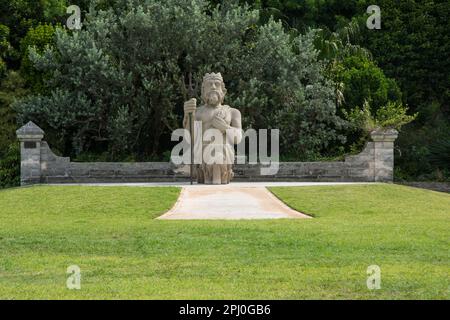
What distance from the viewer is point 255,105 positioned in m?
29.2

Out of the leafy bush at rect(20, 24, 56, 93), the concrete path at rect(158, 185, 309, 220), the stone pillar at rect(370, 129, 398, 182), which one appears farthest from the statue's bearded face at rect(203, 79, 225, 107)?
the leafy bush at rect(20, 24, 56, 93)

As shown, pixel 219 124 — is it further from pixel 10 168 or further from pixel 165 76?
pixel 10 168

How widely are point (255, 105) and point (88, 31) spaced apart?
259 inches

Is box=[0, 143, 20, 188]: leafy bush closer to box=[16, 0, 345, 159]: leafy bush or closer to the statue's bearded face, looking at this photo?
box=[16, 0, 345, 159]: leafy bush

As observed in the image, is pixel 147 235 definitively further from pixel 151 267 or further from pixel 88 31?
pixel 88 31

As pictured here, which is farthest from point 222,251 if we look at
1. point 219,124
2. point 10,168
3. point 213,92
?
point 10,168

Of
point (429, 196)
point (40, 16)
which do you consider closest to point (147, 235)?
point (429, 196)

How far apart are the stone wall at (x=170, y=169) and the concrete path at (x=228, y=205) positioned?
3.87m

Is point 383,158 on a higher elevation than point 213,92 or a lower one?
lower

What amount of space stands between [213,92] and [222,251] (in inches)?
458

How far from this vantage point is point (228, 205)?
19203 millimetres

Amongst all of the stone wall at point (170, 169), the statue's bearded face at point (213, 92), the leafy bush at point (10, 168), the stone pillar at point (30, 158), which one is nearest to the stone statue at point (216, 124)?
the statue's bearded face at point (213, 92)

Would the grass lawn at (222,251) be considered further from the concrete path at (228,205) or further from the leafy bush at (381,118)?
the leafy bush at (381,118)

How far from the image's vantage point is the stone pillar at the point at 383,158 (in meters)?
26.0
